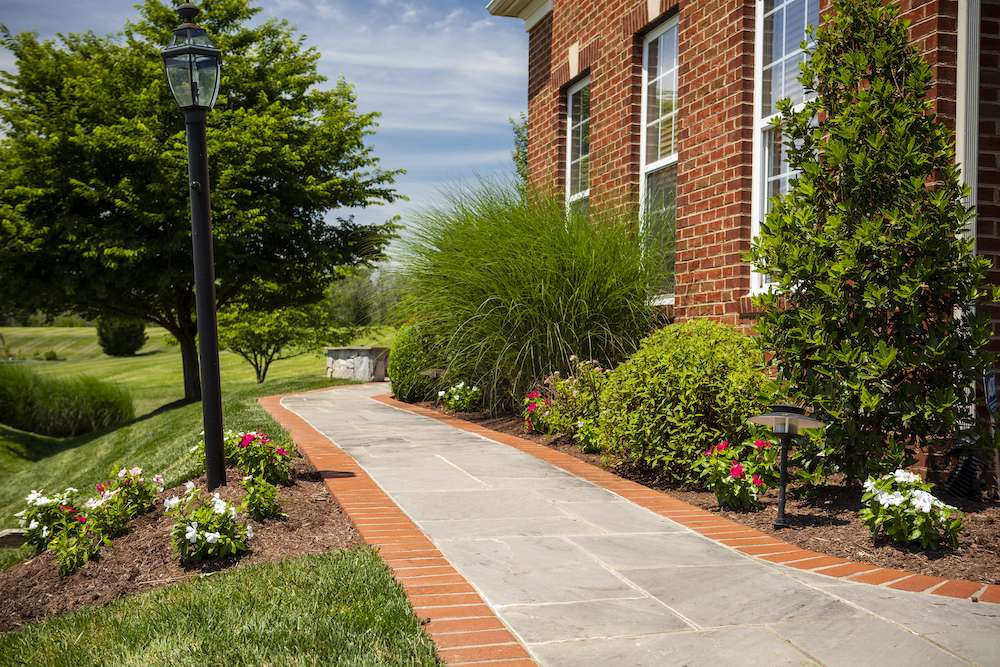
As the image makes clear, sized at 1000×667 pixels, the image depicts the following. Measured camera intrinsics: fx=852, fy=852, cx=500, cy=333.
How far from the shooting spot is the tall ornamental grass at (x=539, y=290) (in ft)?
25.2

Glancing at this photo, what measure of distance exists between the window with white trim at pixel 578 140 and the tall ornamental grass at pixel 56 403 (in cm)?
1269

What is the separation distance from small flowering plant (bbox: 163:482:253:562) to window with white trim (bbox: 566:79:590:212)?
22.6 feet

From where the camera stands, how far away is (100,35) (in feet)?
55.7

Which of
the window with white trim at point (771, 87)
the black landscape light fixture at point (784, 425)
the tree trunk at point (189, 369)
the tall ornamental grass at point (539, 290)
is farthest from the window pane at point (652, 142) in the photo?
the tree trunk at point (189, 369)

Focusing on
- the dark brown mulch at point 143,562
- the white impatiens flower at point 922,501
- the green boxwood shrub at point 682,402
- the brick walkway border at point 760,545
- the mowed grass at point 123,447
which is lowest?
the mowed grass at point 123,447

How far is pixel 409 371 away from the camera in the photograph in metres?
11.2

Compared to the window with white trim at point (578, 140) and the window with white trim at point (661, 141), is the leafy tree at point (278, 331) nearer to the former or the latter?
the window with white trim at point (578, 140)

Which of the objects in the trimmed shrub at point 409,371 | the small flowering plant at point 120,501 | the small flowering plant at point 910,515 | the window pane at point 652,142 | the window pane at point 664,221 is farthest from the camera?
the trimmed shrub at point 409,371

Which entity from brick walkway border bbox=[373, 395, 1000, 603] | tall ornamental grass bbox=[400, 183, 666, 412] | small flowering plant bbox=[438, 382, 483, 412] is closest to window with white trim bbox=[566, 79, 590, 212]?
Answer: tall ornamental grass bbox=[400, 183, 666, 412]

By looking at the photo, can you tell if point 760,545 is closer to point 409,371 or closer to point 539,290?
point 539,290

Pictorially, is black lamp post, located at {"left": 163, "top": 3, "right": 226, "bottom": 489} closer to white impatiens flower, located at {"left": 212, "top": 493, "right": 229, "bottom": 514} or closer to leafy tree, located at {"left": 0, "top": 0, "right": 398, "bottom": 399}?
white impatiens flower, located at {"left": 212, "top": 493, "right": 229, "bottom": 514}

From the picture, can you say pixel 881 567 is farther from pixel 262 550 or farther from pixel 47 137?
pixel 47 137

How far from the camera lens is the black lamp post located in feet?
16.8

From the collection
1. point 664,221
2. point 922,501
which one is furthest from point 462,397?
point 922,501
